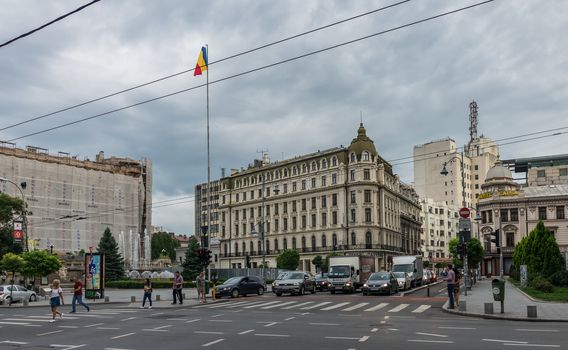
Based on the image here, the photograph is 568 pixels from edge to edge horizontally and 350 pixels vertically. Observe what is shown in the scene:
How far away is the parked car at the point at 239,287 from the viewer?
40.1 meters

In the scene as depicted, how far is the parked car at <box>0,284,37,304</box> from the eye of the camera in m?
38.3

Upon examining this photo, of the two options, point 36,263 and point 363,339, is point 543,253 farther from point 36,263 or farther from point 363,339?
point 36,263

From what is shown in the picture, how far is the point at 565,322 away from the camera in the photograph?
20.8m

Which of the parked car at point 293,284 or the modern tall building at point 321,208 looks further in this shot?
the modern tall building at point 321,208

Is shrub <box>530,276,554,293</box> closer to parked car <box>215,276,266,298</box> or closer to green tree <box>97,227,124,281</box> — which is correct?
parked car <box>215,276,266,298</box>

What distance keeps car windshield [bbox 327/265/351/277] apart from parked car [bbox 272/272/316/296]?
79.4 inches

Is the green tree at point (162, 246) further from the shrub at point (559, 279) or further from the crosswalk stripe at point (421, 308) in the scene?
the crosswalk stripe at point (421, 308)

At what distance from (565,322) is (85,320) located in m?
17.8

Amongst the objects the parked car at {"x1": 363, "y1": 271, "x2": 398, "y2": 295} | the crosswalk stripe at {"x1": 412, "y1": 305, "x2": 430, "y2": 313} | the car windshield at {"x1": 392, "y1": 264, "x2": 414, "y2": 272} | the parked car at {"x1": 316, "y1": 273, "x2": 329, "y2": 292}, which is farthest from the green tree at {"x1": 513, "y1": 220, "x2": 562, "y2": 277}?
the crosswalk stripe at {"x1": 412, "y1": 305, "x2": 430, "y2": 313}

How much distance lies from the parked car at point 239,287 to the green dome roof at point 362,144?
53.0 metres

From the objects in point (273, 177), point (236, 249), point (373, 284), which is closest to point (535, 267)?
Answer: point (373, 284)

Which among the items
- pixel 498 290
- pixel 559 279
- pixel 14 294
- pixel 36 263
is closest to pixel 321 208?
pixel 559 279

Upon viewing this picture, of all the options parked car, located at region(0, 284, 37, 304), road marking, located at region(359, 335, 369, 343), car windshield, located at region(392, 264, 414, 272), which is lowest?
parked car, located at region(0, 284, 37, 304)

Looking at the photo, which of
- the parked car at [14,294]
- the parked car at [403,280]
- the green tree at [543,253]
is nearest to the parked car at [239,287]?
the parked car at [403,280]
